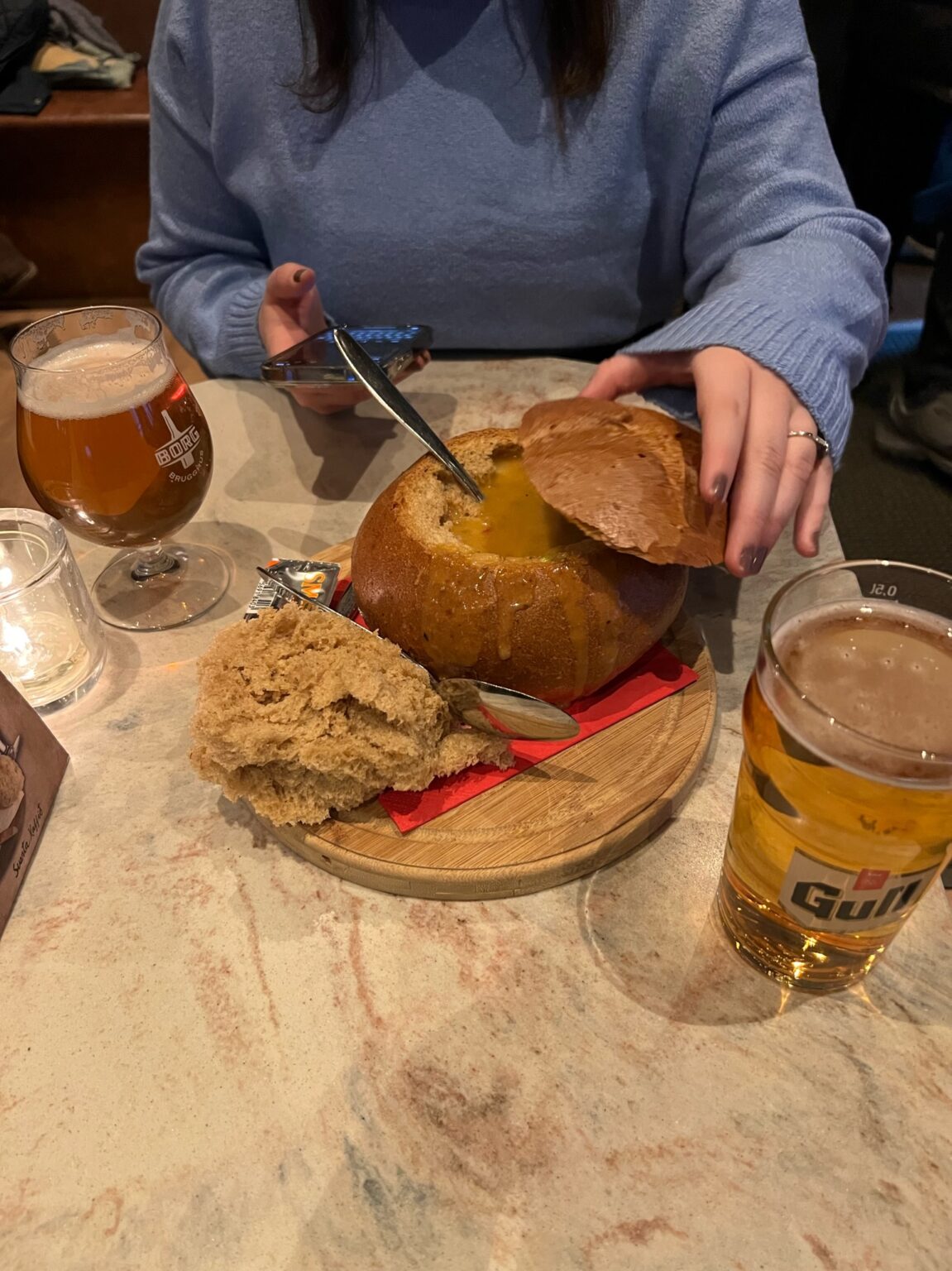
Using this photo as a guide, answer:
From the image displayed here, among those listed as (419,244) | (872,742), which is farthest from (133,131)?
(872,742)

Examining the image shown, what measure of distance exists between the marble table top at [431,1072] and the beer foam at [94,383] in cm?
39

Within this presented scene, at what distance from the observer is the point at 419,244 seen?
128 cm

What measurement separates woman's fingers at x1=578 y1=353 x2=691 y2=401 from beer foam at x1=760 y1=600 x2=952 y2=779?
1.54ft

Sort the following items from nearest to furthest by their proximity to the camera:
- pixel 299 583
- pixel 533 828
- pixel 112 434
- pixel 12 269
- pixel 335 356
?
pixel 533 828, pixel 112 434, pixel 299 583, pixel 335 356, pixel 12 269

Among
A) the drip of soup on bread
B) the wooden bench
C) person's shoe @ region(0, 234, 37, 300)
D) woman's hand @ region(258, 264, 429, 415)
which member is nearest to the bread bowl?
the drip of soup on bread

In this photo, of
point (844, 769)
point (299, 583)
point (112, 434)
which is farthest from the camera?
point (299, 583)

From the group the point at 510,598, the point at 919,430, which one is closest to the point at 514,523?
the point at 510,598

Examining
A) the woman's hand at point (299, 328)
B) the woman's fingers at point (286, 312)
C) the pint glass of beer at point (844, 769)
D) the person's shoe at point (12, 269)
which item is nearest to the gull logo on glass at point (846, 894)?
the pint glass of beer at point (844, 769)

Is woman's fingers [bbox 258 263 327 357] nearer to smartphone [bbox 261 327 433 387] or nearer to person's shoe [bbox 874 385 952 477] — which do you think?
smartphone [bbox 261 327 433 387]

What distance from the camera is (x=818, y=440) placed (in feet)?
2.94

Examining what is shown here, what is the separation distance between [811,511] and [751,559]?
0.15 meters

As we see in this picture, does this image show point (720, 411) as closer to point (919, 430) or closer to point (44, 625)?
point (44, 625)

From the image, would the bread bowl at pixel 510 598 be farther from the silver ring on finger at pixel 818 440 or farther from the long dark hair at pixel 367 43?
the long dark hair at pixel 367 43

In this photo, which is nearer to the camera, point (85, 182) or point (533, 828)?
point (533, 828)
